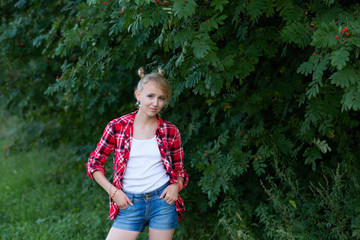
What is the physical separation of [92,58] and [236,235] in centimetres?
209

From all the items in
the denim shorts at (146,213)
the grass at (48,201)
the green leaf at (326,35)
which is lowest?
the grass at (48,201)

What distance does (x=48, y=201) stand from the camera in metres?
6.07

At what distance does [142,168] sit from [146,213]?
0.94ft

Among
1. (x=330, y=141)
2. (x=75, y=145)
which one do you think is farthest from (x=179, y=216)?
(x=75, y=145)

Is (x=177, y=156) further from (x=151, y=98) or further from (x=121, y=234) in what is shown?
(x=121, y=234)

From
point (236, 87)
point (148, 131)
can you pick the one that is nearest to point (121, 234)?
point (148, 131)

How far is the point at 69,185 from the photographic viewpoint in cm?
679

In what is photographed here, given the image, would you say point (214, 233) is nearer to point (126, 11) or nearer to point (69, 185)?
point (126, 11)

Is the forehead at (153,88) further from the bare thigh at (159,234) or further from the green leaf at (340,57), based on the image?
the green leaf at (340,57)

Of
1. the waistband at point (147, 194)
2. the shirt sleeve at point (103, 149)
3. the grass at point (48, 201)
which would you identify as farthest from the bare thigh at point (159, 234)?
the grass at point (48, 201)

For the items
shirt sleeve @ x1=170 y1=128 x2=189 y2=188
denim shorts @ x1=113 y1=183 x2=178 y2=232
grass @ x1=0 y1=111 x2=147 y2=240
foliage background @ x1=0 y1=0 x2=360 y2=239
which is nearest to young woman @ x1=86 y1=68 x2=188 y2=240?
denim shorts @ x1=113 y1=183 x2=178 y2=232

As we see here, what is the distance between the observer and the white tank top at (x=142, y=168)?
2.69 metres

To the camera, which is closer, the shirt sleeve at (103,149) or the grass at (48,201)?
the shirt sleeve at (103,149)

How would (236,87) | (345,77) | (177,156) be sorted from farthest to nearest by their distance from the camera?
1. (236,87)
2. (177,156)
3. (345,77)
